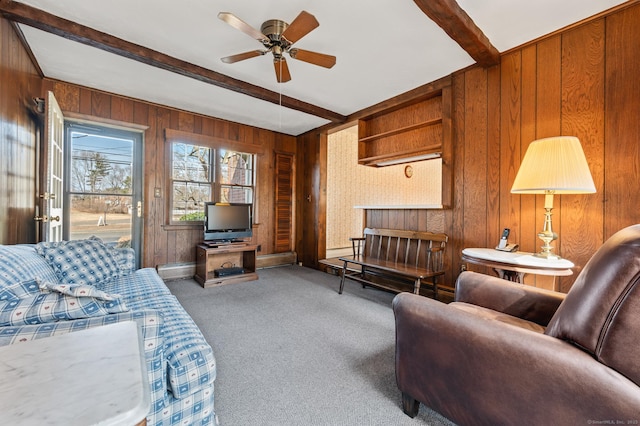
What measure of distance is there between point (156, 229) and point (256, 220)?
5.06 ft

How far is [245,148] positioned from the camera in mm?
4617

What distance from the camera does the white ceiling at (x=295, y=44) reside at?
2.03 metres

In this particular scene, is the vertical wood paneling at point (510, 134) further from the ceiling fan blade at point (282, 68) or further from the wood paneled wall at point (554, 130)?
the ceiling fan blade at point (282, 68)

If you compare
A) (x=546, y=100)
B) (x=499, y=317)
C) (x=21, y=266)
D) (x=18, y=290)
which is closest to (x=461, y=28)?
(x=546, y=100)

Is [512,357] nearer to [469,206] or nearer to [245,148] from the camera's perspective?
[469,206]

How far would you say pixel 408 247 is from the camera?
3.20m

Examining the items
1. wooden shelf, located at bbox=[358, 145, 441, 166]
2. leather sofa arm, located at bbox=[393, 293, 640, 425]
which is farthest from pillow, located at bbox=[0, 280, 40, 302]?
wooden shelf, located at bbox=[358, 145, 441, 166]

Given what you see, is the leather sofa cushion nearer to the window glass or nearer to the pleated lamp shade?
the pleated lamp shade

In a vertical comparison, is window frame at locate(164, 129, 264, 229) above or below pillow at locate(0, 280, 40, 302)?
above

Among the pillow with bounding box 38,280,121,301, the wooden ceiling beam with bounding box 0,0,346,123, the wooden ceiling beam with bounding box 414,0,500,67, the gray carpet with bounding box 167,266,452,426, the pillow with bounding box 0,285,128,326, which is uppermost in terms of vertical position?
the wooden ceiling beam with bounding box 0,0,346,123

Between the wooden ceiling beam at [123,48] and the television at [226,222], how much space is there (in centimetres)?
162

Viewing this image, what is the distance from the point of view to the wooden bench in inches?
111

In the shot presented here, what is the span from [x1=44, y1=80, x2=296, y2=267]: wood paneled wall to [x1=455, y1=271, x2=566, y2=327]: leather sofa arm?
12.3ft

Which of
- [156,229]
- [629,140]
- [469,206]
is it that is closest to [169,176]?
[156,229]
